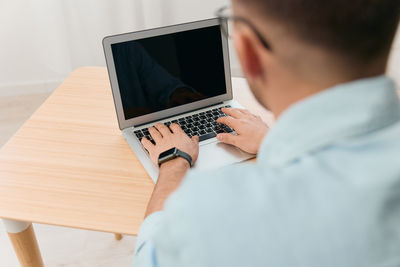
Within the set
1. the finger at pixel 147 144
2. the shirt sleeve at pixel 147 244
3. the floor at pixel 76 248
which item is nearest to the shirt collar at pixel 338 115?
the shirt sleeve at pixel 147 244

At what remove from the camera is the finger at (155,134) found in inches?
44.7

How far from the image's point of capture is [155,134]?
1152 millimetres

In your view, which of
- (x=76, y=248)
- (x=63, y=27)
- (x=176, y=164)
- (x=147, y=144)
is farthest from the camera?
(x=63, y=27)

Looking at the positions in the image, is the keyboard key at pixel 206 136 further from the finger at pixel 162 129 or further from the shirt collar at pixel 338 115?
the shirt collar at pixel 338 115

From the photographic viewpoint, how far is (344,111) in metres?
0.53

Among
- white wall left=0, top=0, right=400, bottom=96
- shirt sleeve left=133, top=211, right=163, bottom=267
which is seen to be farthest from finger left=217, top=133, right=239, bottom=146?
white wall left=0, top=0, right=400, bottom=96

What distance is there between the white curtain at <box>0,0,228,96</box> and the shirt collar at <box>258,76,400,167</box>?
2.13 metres

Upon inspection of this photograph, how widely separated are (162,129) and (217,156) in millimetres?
180

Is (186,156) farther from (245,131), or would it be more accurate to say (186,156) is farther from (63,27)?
(63,27)

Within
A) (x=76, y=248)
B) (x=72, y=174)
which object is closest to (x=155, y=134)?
(x=72, y=174)

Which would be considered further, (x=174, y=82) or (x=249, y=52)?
(x=174, y=82)

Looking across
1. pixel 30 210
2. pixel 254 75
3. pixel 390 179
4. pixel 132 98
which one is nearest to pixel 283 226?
pixel 390 179

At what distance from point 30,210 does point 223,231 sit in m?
0.60

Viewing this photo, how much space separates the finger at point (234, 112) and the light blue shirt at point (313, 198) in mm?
631
